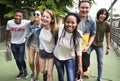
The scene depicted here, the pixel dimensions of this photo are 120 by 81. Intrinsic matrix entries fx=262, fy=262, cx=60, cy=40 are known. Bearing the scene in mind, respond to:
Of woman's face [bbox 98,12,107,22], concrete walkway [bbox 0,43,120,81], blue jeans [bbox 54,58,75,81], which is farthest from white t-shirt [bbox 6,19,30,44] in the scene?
blue jeans [bbox 54,58,75,81]

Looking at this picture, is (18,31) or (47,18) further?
(18,31)

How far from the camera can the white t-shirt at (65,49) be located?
4129mm

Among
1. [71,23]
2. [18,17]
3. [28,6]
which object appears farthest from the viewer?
[28,6]

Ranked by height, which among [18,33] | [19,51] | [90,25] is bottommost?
[19,51]

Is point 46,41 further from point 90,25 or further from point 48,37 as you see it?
point 90,25

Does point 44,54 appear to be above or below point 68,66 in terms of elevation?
Result: above

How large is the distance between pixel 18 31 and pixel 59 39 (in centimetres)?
209

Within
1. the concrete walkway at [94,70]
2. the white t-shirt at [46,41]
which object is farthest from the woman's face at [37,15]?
the concrete walkway at [94,70]

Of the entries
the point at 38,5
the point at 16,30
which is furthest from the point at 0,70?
the point at 38,5

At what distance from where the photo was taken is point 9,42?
6.66m

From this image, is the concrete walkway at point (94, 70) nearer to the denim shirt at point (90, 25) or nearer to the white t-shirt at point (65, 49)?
the denim shirt at point (90, 25)

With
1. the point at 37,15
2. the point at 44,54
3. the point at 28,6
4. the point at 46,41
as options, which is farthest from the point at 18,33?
the point at 28,6

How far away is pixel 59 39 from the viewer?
420 centimetres

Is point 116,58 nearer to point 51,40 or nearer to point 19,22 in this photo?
point 19,22
